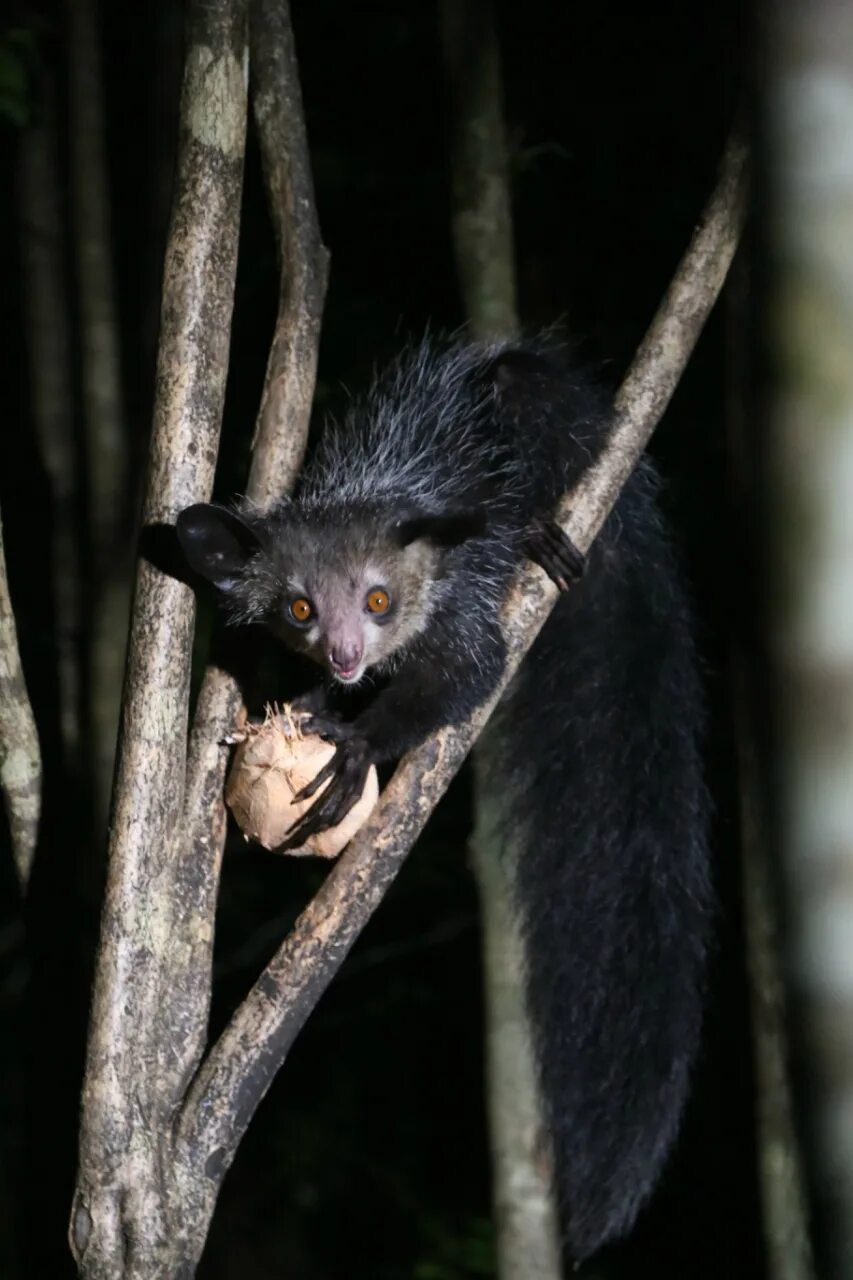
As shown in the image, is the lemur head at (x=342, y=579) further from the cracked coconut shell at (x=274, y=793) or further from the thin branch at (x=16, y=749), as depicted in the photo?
the thin branch at (x=16, y=749)

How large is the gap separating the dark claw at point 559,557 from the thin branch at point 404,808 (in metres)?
0.04

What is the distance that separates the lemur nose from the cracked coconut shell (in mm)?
316

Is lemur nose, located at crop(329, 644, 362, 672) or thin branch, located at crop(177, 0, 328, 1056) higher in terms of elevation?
thin branch, located at crop(177, 0, 328, 1056)

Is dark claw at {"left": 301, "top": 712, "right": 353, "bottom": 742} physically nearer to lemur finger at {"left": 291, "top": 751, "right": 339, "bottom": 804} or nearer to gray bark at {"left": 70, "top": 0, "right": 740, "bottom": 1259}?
lemur finger at {"left": 291, "top": 751, "right": 339, "bottom": 804}

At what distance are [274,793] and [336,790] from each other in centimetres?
17

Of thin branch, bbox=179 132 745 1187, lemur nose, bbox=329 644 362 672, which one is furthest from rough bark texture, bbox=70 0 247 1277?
lemur nose, bbox=329 644 362 672

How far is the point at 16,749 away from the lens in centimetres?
306

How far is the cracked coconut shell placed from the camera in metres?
2.96

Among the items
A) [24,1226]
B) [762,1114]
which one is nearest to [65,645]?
[24,1226]

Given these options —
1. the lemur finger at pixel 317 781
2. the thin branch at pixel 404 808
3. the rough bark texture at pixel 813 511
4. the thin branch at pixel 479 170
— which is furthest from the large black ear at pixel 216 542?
the rough bark texture at pixel 813 511

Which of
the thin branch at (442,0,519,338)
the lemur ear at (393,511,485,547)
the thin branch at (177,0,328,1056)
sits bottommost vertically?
the lemur ear at (393,511,485,547)

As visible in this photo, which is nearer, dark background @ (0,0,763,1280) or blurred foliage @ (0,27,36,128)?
blurred foliage @ (0,27,36,128)

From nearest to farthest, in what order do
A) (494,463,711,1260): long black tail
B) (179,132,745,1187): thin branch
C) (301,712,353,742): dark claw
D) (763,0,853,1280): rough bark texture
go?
(763,0,853,1280): rough bark texture → (179,132,745,1187): thin branch → (301,712,353,742): dark claw → (494,463,711,1260): long black tail

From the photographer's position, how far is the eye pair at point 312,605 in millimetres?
3541
